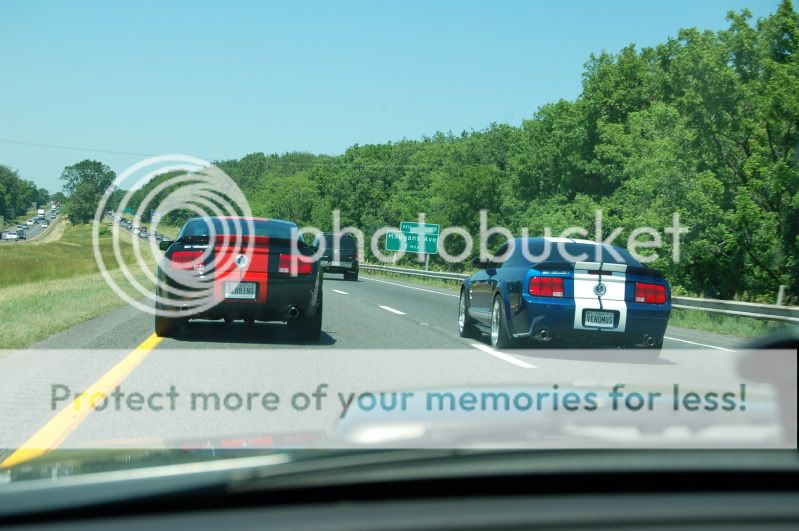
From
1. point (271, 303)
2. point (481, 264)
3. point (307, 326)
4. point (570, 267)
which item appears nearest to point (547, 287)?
point (570, 267)

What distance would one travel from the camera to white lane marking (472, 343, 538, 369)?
10.1m

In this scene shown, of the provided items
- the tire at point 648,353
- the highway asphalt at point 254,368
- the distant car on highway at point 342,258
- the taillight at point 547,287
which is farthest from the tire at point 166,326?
the distant car on highway at point 342,258

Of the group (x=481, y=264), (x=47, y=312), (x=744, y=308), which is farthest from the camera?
(x=744, y=308)

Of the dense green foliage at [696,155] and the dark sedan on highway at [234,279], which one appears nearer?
the dark sedan on highway at [234,279]

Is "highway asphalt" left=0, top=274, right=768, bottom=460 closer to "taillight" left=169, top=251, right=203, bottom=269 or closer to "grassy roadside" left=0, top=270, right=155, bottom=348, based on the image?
"grassy roadside" left=0, top=270, right=155, bottom=348

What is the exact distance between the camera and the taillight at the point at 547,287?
10664 millimetres

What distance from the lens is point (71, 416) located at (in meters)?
6.48

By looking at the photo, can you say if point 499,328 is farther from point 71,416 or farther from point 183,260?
point 71,416

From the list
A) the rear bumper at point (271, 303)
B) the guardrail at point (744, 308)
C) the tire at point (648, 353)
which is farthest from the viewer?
the guardrail at point (744, 308)

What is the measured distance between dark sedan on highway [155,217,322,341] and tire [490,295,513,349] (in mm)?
2415

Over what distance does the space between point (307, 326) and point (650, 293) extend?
451cm

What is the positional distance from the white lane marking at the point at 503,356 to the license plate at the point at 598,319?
93 centimetres

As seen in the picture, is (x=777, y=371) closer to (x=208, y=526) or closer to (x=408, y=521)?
(x=408, y=521)

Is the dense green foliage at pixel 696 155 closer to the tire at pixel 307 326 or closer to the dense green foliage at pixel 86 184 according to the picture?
the tire at pixel 307 326
